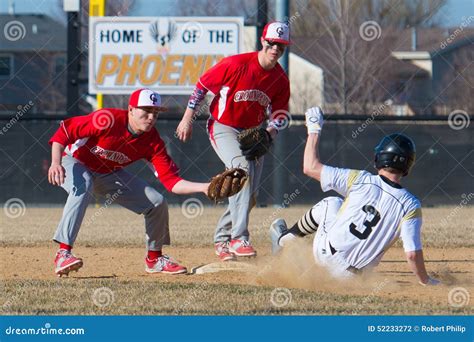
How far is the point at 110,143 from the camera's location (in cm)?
741

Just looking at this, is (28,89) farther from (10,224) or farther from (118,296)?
(118,296)

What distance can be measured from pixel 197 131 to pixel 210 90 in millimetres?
7644

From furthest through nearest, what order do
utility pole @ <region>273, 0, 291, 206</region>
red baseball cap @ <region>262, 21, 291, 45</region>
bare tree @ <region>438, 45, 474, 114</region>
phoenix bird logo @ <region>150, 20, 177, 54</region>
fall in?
bare tree @ <region>438, 45, 474, 114</region> → phoenix bird logo @ <region>150, 20, 177, 54</region> → utility pole @ <region>273, 0, 291, 206</region> → red baseball cap @ <region>262, 21, 291, 45</region>

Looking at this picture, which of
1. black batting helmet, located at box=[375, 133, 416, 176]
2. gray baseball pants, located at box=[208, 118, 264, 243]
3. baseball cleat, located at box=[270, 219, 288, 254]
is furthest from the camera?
gray baseball pants, located at box=[208, 118, 264, 243]

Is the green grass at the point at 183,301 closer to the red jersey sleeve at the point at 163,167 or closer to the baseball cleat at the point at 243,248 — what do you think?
the red jersey sleeve at the point at 163,167

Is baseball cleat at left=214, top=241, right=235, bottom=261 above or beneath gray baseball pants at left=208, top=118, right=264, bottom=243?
beneath

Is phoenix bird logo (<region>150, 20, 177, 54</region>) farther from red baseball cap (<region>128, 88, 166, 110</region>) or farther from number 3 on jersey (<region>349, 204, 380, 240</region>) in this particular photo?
number 3 on jersey (<region>349, 204, 380, 240</region>)

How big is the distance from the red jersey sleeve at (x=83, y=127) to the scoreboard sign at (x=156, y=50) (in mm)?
8474

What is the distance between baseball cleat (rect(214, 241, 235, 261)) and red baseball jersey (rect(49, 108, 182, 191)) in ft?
3.79

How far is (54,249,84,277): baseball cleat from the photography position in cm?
713

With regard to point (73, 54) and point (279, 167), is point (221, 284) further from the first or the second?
point (73, 54)

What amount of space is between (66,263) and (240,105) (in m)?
2.09

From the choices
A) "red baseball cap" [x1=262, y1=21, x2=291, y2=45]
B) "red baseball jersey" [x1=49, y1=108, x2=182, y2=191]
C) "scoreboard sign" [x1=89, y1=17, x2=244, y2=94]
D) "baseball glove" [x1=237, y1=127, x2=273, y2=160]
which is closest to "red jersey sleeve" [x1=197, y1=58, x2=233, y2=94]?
"red baseball cap" [x1=262, y1=21, x2=291, y2=45]

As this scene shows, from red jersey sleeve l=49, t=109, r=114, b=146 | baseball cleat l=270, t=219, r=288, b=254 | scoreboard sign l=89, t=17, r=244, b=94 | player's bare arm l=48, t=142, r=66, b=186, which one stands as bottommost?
scoreboard sign l=89, t=17, r=244, b=94
